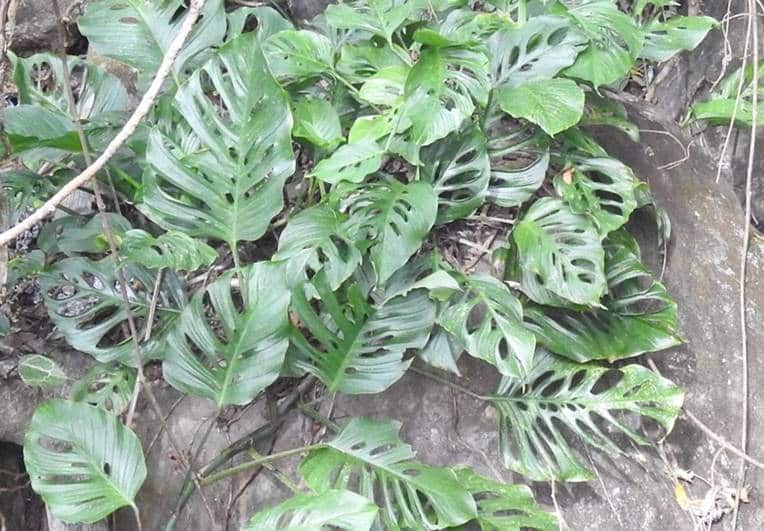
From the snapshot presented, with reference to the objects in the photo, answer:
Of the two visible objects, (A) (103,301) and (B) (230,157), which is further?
(A) (103,301)

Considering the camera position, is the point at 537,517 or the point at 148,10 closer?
the point at 537,517

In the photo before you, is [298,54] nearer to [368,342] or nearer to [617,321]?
[368,342]

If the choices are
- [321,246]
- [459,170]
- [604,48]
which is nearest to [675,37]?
[604,48]

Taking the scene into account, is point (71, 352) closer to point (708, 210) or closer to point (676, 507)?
point (676, 507)

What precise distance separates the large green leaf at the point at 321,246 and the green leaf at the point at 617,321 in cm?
40

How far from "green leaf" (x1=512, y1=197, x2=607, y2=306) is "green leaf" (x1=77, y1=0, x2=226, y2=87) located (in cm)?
94

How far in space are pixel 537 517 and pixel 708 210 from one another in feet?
2.98

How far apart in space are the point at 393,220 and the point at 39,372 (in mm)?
821

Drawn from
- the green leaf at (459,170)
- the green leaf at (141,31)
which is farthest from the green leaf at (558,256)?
the green leaf at (141,31)

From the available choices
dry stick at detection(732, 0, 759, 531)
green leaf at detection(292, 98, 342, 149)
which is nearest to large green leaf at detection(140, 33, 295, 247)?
green leaf at detection(292, 98, 342, 149)

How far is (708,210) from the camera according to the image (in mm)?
1729

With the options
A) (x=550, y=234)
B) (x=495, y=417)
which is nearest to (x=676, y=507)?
(x=495, y=417)

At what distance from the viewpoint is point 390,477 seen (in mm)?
1305

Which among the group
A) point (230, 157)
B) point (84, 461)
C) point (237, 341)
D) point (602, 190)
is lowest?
point (84, 461)
